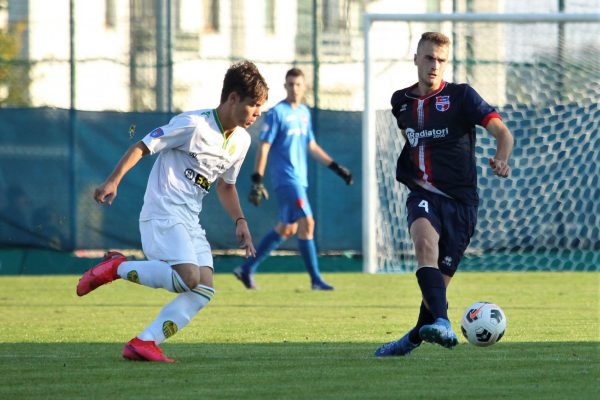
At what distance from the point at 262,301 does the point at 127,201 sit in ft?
13.7

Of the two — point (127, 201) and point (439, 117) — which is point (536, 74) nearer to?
point (127, 201)

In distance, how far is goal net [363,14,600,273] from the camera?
1437 cm

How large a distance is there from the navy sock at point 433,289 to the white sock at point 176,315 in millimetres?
1167

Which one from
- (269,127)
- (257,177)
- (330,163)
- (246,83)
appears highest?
(246,83)

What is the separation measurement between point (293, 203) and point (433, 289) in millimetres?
5825

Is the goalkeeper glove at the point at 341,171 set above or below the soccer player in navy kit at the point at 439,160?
below

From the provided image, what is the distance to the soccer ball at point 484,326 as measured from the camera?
6.69 m

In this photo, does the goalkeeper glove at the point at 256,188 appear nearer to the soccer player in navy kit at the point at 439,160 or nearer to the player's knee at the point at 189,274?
the soccer player in navy kit at the point at 439,160

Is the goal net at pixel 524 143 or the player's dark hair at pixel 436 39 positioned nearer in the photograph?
the player's dark hair at pixel 436 39

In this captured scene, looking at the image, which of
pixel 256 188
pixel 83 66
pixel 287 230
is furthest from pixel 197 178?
pixel 83 66

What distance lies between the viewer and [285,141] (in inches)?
487

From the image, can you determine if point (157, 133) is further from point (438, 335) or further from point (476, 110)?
point (438, 335)

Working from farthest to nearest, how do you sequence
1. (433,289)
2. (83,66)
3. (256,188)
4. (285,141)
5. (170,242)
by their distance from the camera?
(83,66) < (285,141) < (256,188) < (170,242) < (433,289)

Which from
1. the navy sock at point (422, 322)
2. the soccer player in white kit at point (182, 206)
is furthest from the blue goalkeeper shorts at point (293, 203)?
the navy sock at point (422, 322)
